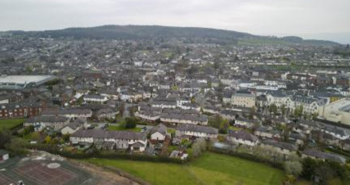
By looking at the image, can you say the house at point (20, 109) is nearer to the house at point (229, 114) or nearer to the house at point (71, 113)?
the house at point (71, 113)

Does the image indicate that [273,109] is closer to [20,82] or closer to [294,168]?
[294,168]

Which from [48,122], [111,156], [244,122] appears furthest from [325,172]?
[48,122]

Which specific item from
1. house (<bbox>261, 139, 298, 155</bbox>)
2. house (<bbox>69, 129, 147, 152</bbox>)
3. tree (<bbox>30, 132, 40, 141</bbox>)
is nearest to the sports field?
tree (<bbox>30, 132, 40, 141</bbox>)

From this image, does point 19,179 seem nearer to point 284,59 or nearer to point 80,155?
point 80,155

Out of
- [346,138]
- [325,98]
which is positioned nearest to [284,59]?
[325,98]

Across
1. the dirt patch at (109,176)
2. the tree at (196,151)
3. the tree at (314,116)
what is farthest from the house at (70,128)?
the tree at (314,116)

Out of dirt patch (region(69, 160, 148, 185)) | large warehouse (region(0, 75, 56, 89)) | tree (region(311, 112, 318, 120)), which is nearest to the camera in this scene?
dirt patch (region(69, 160, 148, 185))

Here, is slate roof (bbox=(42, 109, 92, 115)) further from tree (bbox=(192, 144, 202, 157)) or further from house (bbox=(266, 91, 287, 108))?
house (bbox=(266, 91, 287, 108))
